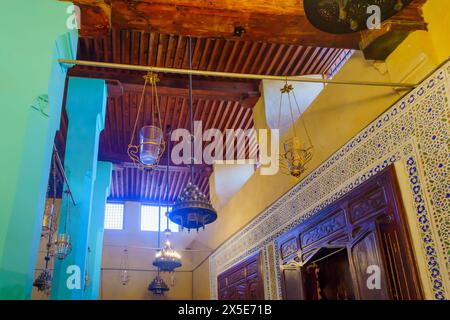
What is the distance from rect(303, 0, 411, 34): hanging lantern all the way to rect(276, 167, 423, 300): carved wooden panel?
1416 millimetres

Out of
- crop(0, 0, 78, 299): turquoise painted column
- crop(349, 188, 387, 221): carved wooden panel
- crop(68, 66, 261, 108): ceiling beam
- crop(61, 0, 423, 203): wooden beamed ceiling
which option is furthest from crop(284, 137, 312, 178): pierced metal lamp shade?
crop(68, 66, 261, 108): ceiling beam

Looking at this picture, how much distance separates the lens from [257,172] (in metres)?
6.98

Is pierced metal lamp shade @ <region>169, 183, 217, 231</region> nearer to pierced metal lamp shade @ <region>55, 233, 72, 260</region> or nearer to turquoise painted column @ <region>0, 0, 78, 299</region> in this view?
turquoise painted column @ <region>0, 0, 78, 299</region>

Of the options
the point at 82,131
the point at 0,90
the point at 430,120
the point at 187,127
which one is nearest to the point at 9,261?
the point at 0,90

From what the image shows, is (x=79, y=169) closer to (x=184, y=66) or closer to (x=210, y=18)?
(x=184, y=66)

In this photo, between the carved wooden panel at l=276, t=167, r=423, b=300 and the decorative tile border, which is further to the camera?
the carved wooden panel at l=276, t=167, r=423, b=300

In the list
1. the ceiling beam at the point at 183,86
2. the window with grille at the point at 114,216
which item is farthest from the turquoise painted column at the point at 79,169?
the window with grille at the point at 114,216

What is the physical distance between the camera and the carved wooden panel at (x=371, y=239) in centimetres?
341

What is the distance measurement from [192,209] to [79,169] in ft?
9.92

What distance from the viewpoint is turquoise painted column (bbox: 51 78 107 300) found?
591 centimetres

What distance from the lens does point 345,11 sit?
101 inches

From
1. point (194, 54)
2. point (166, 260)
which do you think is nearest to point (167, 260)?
point (166, 260)

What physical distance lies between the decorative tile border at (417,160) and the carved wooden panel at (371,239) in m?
0.14
